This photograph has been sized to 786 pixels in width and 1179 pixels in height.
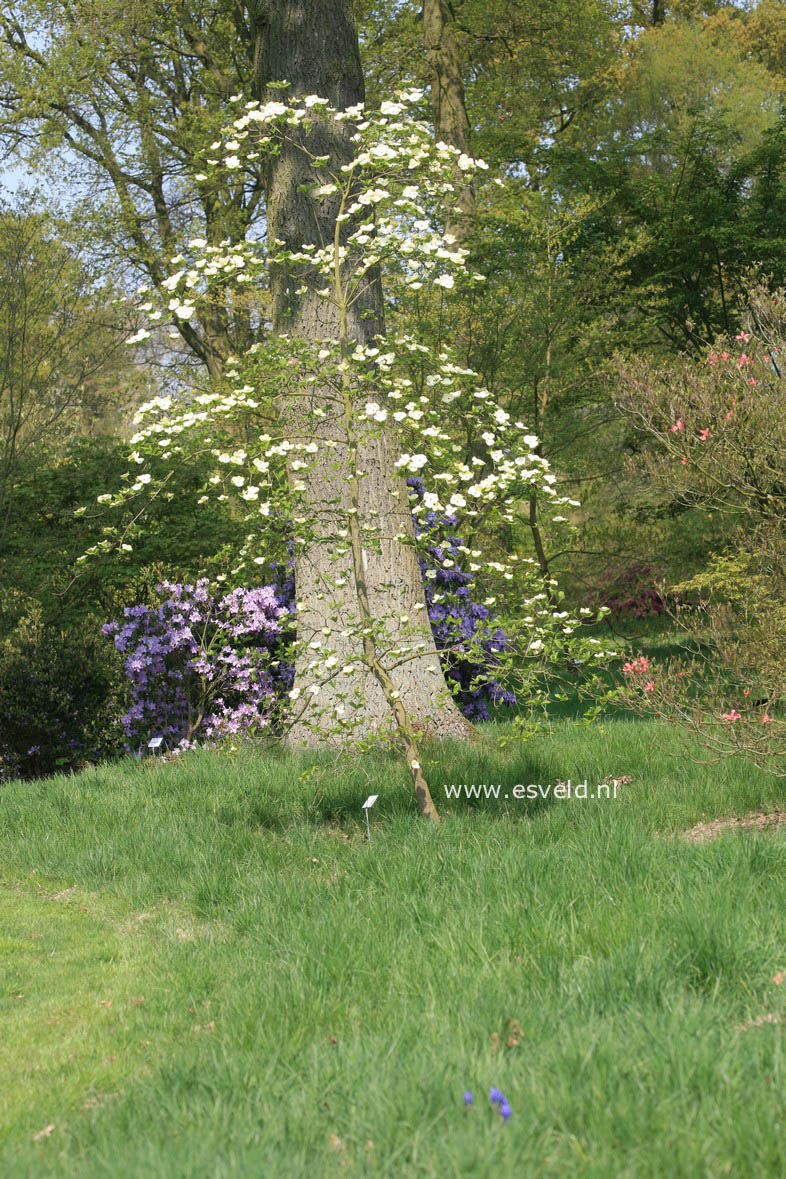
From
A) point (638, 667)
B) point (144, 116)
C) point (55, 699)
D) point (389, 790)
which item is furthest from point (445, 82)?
point (389, 790)

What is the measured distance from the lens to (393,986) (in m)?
3.46

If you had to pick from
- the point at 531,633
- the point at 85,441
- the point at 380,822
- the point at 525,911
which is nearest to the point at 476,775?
the point at 380,822

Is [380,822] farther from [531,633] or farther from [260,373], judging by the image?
[260,373]

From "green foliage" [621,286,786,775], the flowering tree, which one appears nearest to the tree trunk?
"green foliage" [621,286,786,775]

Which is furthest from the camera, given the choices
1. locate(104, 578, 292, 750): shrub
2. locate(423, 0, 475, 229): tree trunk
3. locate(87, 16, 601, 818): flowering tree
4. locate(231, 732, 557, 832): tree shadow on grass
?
locate(423, 0, 475, 229): tree trunk

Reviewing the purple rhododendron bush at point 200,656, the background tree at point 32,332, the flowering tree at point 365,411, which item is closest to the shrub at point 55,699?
the purple rhododendron bush at point 200,656

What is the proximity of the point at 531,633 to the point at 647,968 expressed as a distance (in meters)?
2.31

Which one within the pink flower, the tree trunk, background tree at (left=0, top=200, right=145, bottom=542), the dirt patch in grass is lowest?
the dirt patch in grass

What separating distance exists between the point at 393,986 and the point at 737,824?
108 inches

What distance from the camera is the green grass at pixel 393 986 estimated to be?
2.39 meters

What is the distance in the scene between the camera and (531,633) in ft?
17.4

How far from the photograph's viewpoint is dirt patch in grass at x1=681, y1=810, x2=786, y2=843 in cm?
532

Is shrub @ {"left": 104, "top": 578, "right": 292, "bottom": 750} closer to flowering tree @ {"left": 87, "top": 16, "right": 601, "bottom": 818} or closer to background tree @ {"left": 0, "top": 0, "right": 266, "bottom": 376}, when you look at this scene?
flowering tree @ {"left": 87, "top": 16, "right": 601, "bottom": 818}

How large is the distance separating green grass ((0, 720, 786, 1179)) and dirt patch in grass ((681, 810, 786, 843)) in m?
0.08
